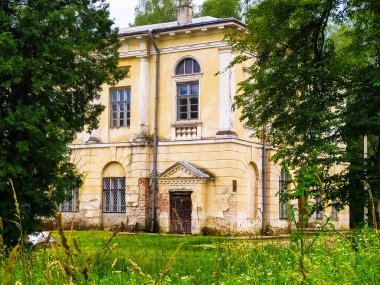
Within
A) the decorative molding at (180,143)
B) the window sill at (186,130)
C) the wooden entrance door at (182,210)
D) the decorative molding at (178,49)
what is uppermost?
the decorative molding at (178,49)

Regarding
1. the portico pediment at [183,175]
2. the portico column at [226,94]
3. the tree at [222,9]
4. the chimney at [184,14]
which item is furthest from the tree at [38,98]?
the tree at [222,9]

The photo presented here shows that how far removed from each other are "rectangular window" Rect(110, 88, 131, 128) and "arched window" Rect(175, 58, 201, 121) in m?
2.74

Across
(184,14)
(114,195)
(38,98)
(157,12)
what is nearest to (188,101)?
(184,14)

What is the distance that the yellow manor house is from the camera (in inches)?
1091

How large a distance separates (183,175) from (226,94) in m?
3.92

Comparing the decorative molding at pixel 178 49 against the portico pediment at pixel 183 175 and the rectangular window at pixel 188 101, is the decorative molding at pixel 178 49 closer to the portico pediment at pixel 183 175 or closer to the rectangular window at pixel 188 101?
the rectangular window at pixel 188 101

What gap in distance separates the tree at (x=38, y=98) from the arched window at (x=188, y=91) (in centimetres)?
1333

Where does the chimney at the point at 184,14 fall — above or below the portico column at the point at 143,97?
above

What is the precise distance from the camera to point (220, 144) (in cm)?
2775

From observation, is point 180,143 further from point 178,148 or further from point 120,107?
point 120,107

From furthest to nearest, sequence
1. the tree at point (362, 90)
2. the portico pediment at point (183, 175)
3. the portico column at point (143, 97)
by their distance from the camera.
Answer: the portico column at point (143, 97), the portico pediment at point (183, 175), the tree at point (362, 90)

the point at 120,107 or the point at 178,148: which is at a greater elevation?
the point at 120,107

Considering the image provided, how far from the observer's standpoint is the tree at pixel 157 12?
4616cm

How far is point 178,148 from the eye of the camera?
2889 cm
